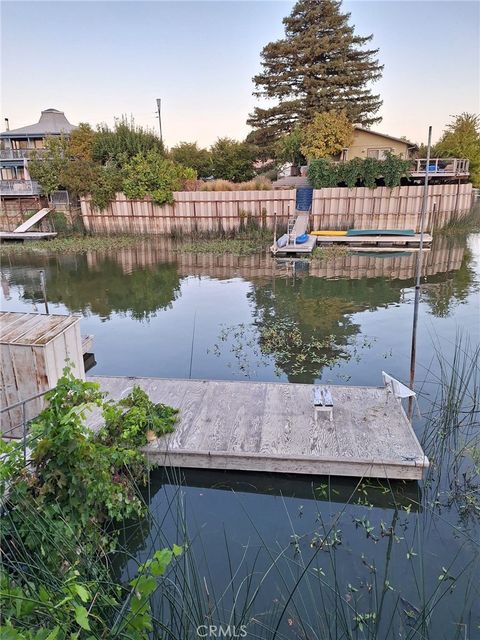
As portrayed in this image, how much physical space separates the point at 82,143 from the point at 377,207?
14379mm

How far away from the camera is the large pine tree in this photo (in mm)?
24516

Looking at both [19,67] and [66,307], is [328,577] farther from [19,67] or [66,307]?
[66,307]

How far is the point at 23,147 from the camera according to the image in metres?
29.7

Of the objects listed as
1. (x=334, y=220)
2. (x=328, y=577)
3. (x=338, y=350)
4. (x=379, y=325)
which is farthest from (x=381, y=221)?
(x=328, y=577)

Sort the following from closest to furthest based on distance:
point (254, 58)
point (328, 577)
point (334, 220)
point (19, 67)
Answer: point (19, 67) < point (328, 577) < point (334, 220) < point (254, 58)

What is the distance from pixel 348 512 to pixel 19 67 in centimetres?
398

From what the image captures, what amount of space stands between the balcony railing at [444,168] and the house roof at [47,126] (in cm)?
2257

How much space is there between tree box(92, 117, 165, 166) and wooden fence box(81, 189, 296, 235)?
82.8 inches

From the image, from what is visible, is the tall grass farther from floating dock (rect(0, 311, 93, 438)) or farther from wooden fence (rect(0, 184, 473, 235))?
wooden fence (rect(0, 184, 473, 235))

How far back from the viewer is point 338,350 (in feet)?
24.2

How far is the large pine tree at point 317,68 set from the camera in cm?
2452

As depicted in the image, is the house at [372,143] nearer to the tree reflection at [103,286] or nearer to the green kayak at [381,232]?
the green kayak at [381,232]

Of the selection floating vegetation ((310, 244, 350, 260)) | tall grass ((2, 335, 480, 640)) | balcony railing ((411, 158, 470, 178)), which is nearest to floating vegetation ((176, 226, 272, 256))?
floating vegetation ((310, 244, 350, 260))

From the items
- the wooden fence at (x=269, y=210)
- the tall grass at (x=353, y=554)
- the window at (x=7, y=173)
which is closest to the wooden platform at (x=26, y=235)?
the wooden fence at (x=269, y=210)
